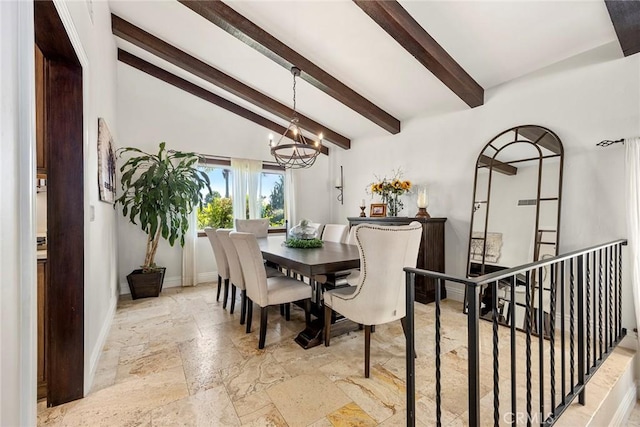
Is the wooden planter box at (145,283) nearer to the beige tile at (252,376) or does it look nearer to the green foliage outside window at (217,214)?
the green foliage outside window at (217,214)

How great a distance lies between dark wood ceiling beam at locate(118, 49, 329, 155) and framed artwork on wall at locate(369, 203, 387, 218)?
210 cm

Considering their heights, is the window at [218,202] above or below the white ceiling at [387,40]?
below

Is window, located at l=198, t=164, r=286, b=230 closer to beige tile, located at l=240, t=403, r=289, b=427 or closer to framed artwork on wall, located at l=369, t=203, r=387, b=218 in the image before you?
framed artwork on wall, located at l=369, t=203, r=387, b=218

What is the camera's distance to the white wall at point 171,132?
401cm

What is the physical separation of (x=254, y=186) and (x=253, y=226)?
0.97m

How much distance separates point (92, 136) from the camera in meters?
2.04

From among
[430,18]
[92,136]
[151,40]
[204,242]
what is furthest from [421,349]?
[151,40]

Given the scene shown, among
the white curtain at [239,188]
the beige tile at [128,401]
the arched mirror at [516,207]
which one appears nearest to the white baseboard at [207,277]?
the white curtain at [239,188]

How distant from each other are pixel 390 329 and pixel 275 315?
3.93ft

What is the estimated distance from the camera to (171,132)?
4324 mm

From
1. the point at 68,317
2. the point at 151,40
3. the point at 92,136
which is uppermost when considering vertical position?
the point at 151,40

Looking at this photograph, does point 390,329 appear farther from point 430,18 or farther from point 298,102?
point 298,102

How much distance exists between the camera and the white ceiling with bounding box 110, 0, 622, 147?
7.56 ft

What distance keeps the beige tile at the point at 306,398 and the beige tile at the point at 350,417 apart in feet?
0.12
